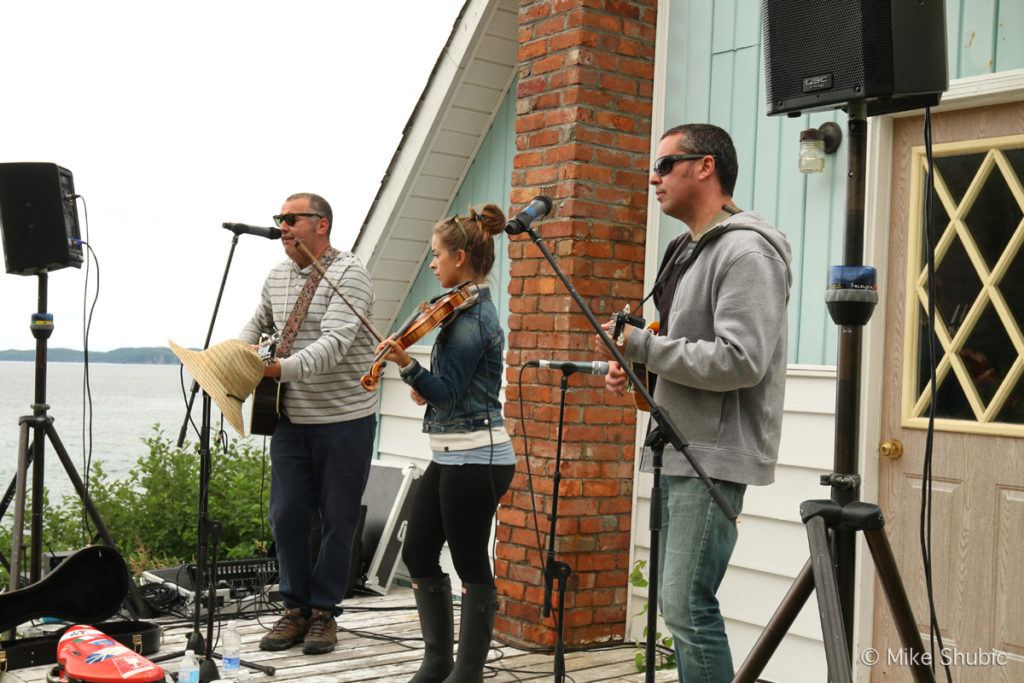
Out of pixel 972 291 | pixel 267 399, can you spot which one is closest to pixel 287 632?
pixel 267 399

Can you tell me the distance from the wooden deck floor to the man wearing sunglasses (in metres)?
0.12

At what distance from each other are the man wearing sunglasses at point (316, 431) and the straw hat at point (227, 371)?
36 centimetres

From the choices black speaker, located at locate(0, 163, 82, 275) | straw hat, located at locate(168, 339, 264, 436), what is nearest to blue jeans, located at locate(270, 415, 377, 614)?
straw hat, located at locate(168, 339, 264, 436)

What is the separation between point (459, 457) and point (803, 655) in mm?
1722

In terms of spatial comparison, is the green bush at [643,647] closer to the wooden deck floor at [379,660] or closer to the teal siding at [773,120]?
the wooden deck floor at [379,660]

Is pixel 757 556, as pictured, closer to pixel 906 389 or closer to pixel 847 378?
pixel 906 389

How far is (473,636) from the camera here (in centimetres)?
371

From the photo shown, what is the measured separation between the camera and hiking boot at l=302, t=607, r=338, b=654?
15.1 ft

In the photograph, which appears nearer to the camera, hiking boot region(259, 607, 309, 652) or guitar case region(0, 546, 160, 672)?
guitar case region(0, 546, 160, 672)

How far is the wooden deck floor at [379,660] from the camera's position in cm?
429

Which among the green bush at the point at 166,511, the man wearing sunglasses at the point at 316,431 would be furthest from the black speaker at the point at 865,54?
the green bush at the point at 166,511

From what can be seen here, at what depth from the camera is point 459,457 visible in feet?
11.8

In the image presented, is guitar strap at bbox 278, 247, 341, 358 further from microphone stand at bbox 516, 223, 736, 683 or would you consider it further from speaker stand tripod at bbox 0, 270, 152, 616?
microphone stand at bbox 516, 223, 736, 683

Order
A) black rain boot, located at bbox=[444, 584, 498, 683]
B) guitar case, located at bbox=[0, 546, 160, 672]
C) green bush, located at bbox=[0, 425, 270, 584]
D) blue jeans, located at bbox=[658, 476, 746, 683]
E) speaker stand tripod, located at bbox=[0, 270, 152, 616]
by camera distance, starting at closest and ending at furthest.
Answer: guitar case, located at bbox=[0, 546, 160, 672], blue jeans, located at bbox=[658, 476, 746, 683], black rain boot, located at bbox=[444, 584, 498, 683], speaker stand tripod, located at bbox=[0, 270, 152, 616], green bush, located at bbox=[0, 425, 270, 584]
